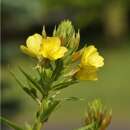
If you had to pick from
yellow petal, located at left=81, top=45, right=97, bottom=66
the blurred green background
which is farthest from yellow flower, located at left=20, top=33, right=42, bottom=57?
the blurred green background

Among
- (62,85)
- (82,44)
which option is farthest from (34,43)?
(82,44)

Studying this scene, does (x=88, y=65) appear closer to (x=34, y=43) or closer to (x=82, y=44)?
(x=34, y=43)

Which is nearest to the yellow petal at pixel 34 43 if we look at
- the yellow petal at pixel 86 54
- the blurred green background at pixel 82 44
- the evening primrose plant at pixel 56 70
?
the evening primrose plant at pixel 56 70

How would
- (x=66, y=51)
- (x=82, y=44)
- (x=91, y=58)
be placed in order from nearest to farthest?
(x=66, y=51), (x=91, y=58), (x=82, y=44)

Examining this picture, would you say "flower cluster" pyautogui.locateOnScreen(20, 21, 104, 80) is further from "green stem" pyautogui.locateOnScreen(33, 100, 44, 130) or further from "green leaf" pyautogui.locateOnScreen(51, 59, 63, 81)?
"green stem" pyautogui.locateOnScreen(33, 100, 44, 130)

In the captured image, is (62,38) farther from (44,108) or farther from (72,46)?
(44,108)

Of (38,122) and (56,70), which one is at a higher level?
(56,70)
